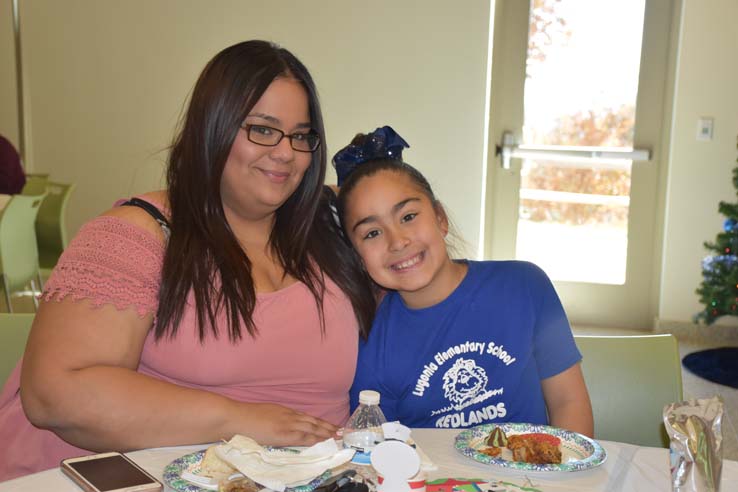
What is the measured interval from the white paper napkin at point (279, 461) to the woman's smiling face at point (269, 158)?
63 centimetres

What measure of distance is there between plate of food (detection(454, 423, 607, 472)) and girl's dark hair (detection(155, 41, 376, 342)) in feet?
1.52

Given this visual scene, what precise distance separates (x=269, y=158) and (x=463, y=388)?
63 cm

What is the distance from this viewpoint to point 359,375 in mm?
1809

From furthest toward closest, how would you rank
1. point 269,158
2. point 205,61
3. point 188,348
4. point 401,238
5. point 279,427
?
point 205,61 → point 401,238 → point 269,158 → point 188,348 → point 279,427

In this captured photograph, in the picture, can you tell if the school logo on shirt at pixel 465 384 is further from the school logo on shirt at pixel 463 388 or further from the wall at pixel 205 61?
the wall at pixel 205 61

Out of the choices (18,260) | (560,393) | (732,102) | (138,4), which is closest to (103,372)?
(560,393)

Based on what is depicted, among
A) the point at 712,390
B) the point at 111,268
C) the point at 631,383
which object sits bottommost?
the point at 712,390

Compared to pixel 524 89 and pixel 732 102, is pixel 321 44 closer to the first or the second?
pixel 524 89

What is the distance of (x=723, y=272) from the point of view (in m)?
4.58

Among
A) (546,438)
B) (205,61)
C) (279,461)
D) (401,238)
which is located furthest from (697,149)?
(279,461)

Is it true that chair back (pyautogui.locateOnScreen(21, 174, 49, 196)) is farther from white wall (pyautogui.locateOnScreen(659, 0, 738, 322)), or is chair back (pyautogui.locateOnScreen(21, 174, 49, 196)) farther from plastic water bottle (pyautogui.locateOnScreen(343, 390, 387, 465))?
plastic water bottle (pyautogui.locateOnScreen(343, 390, 387, 465))

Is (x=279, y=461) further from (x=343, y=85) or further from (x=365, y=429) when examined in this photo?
(x=343, y=85)

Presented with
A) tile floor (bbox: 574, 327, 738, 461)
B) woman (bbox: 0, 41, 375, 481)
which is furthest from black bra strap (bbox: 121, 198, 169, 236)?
tile floor (bbox: 574, 327, 738, 461)

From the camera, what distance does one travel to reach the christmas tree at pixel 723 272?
4.54 metres
